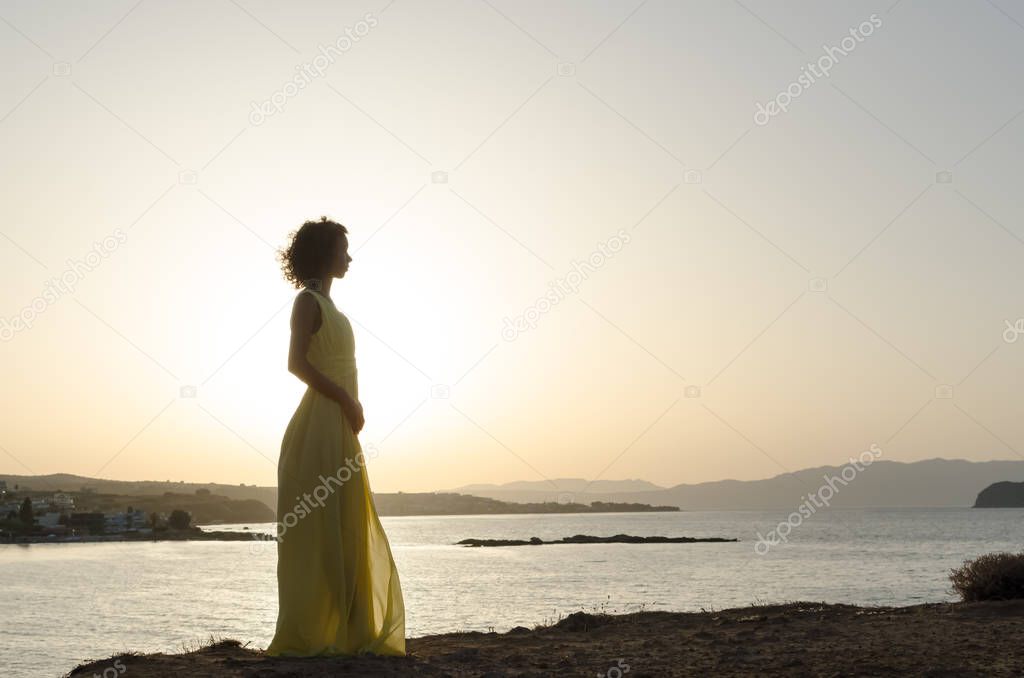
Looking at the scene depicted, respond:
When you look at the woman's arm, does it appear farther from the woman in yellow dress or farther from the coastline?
the coastline

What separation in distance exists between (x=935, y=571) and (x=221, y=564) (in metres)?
63.3

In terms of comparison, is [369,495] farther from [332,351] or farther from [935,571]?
[935,571]

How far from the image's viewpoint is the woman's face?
748 cm

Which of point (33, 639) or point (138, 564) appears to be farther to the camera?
point (138, 564)

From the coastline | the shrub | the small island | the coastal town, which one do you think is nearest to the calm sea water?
the shrub

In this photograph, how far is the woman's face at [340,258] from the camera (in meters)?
7.48

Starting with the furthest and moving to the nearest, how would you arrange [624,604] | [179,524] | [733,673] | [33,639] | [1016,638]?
[179,524], [624,604], [33,639], [1016,638], [733,673]

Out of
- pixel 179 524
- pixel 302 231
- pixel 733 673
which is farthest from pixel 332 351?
pixel 179 524

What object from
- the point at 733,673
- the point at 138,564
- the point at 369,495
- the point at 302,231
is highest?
the point at 302,231

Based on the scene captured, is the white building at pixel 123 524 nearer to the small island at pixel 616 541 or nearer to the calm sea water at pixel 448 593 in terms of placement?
the small island at pixel 616 541

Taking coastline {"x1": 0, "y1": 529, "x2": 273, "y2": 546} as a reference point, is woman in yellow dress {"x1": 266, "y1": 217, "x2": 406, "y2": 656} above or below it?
above

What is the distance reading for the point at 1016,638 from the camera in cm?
788

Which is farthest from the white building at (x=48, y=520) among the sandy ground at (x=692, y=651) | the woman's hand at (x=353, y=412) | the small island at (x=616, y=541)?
the woman's hand at (x=353, y=412)

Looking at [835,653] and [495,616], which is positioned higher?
[835,653]
